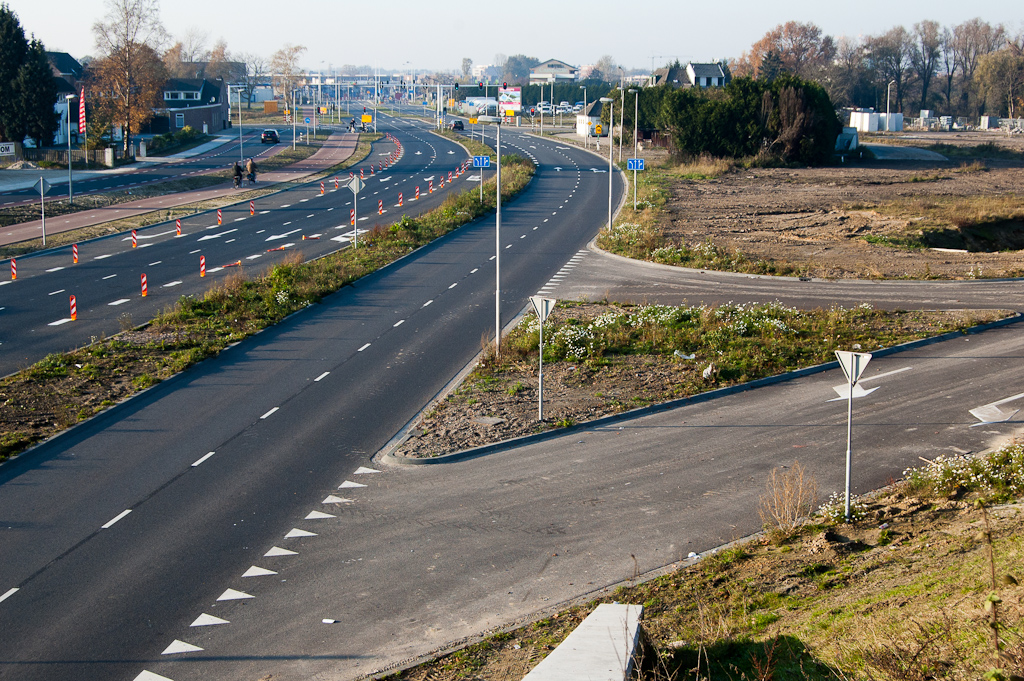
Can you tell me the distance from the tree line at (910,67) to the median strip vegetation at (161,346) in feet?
365

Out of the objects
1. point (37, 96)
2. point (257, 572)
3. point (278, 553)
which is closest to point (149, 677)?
point (257, 572)

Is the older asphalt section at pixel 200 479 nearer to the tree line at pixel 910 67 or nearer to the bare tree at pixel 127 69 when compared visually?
the bare tree at pixel 127 69

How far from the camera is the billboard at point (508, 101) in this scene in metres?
22.7

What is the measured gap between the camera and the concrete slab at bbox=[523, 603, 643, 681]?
24.0 ft

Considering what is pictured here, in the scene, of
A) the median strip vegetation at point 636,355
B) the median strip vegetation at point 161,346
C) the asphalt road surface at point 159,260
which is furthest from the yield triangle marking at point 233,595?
the asphalt road surface at point 159,260

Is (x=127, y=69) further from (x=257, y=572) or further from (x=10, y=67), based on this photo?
(x=257, y=572)

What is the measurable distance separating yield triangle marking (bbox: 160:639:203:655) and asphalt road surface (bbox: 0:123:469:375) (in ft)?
41.3

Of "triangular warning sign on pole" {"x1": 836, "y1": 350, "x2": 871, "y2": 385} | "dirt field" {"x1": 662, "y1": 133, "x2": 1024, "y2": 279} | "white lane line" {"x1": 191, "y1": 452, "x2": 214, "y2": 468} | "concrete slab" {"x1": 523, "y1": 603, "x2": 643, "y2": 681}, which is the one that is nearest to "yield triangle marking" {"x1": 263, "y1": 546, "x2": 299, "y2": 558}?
"white lane line" {"x1": 191, "y1": 452, "x2": 214, "y2": 468}

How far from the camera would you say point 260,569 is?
11.7 m

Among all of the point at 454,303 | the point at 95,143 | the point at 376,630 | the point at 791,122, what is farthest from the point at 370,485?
the point at 791,122

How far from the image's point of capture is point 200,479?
14.6 m

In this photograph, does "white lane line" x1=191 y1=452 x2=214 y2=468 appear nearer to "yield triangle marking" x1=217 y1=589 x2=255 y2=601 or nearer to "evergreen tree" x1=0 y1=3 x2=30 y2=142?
"yield triangle marking" x1=217 y1=589 x2=255 y2=601

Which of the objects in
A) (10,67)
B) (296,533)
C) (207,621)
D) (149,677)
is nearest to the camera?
(149,677)

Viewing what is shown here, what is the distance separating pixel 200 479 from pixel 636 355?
10778mm
